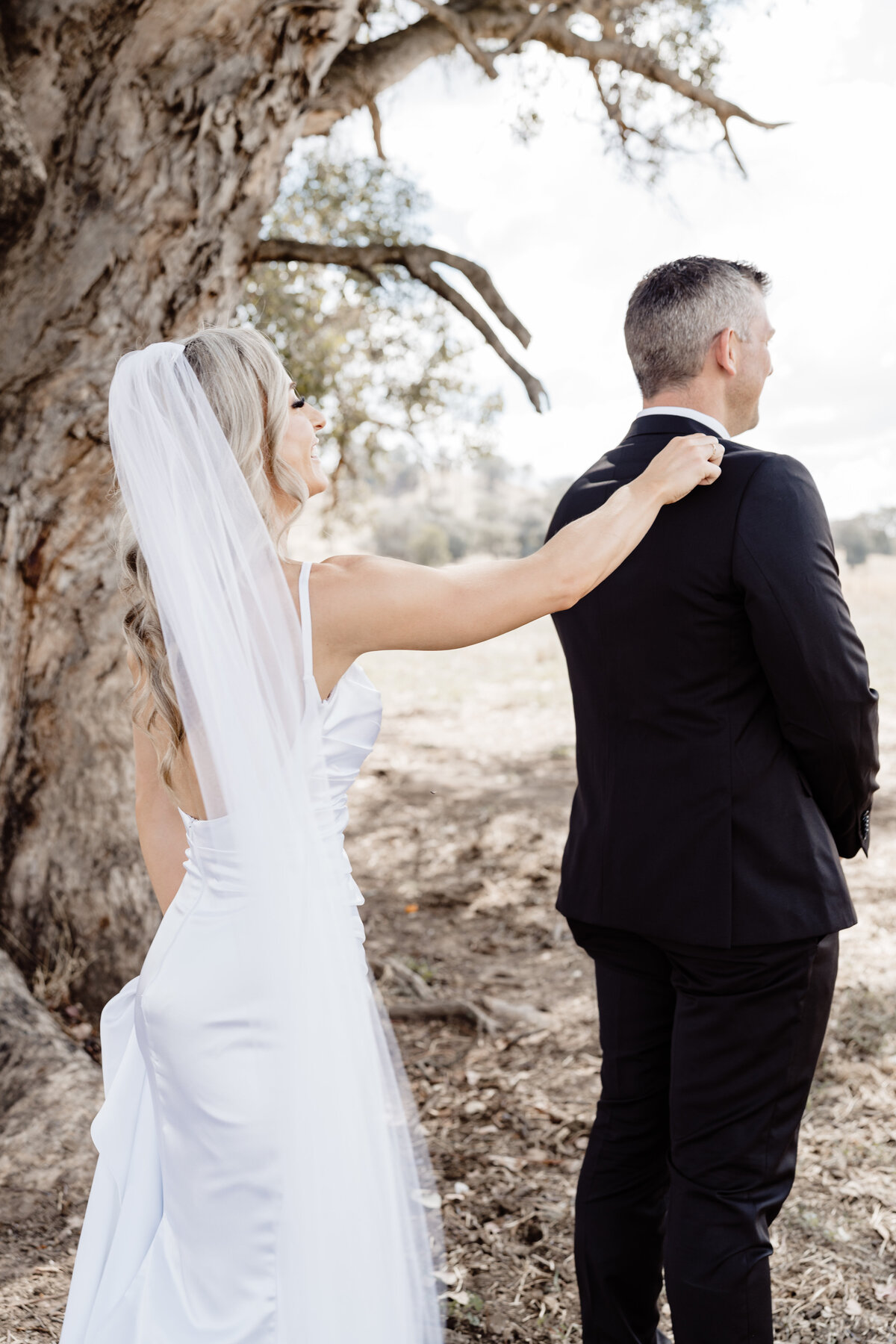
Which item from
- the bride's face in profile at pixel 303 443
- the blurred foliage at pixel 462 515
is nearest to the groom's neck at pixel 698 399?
the bride's face in profile at pixel 303 443

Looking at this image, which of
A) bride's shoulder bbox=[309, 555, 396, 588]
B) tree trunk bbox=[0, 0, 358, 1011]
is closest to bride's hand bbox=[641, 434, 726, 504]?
bride's shoulder bbox=[309, 555, 396, 588]

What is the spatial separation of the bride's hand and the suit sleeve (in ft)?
0.33

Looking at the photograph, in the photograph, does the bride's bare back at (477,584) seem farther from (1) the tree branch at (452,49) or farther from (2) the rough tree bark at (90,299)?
(1) the tree branch at (452,49)

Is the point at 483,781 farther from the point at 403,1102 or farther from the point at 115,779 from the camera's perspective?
the point at 403,1102

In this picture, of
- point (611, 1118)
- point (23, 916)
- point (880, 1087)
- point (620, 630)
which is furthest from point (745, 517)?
point (23, 916)

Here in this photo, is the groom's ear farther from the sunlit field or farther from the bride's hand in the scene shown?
the sunlit field

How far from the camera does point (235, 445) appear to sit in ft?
6.76

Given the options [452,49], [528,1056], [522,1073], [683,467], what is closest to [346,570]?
[683,467]

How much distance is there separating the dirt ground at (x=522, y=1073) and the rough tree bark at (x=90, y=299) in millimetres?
1568

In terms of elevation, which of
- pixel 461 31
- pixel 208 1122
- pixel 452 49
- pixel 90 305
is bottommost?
pixel 208 1122

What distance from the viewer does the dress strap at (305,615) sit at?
6.41 ft

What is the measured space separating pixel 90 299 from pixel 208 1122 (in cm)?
336

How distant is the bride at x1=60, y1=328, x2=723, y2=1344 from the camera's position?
1.98 metres

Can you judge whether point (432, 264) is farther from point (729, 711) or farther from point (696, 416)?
point (729, 711)
